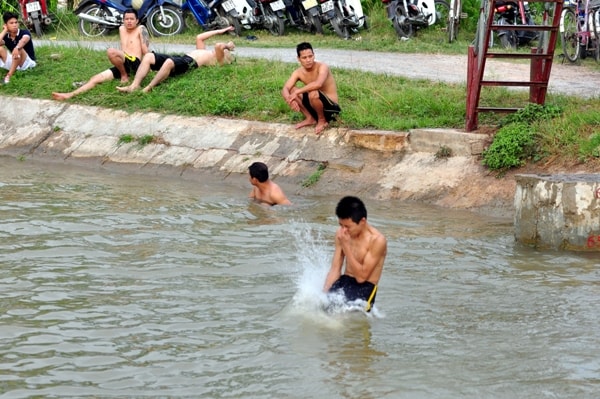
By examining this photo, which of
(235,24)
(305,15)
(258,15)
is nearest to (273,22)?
(258,15)

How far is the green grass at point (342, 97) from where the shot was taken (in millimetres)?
10883

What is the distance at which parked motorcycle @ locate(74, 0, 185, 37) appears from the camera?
2038 centimetres

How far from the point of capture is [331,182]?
11.6m

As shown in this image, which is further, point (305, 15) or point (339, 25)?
point (305, 15)

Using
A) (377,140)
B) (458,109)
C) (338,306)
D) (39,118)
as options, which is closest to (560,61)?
(458,109)

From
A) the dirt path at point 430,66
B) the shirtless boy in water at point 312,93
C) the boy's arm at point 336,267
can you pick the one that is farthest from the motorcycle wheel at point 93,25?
the boy's arm at point 336,267

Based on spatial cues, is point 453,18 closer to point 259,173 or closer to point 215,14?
point 215,14

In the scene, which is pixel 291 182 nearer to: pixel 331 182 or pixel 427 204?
pixel 331 182

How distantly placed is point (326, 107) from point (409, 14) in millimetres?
7771

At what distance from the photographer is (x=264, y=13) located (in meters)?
20.5

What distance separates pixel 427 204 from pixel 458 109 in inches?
74.7

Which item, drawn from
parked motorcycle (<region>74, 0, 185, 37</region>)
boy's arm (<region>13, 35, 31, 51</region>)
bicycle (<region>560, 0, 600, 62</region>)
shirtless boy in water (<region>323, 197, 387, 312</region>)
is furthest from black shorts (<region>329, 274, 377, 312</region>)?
parked motorcycle (<region>74, 0, 185, 37</region>)

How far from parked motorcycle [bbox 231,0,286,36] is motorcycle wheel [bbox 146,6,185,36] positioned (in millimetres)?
1200

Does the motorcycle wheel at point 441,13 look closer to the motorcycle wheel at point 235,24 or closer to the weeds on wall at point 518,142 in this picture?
the motorcycle wheel at point 235,24
